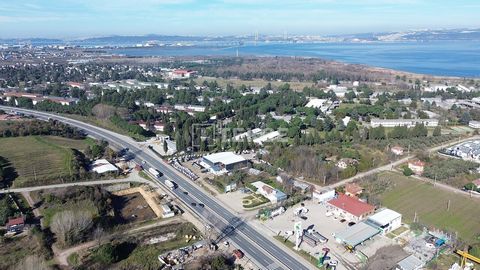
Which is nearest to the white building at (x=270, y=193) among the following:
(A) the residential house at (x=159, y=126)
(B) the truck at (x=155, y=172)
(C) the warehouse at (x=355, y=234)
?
(C) the warehouse at (x=355, y=234)

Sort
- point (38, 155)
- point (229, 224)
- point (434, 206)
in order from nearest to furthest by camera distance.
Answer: point (229, 224) → point (434, 206) → point (38, 155)

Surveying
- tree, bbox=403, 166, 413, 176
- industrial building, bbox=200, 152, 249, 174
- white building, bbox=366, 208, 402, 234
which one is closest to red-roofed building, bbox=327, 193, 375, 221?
white building, bbox=366, 208, 402, 234

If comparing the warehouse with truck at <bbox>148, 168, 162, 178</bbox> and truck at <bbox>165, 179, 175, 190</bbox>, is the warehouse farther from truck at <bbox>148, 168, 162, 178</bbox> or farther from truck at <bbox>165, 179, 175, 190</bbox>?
truck at <bbox>148, 168, 162, 178</bbox>

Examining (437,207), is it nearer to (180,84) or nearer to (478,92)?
(478,92)

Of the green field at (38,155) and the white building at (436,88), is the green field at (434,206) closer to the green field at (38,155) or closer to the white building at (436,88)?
the green field at (38,155)

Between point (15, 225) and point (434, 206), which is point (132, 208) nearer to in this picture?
point (15, 225)

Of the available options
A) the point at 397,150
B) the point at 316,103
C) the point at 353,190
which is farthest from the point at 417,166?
the point at 316,103

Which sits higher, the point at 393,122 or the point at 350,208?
the point at 393,122
